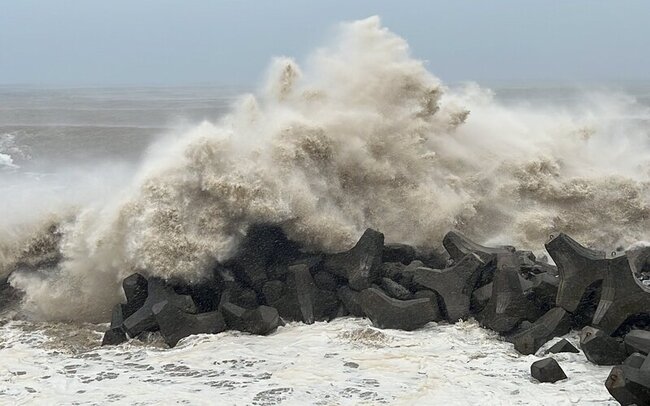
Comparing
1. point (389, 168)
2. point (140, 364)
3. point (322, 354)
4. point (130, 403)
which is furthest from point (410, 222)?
point (130, 403)

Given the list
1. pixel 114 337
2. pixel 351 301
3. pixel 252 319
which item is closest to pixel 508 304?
pixel 351 301

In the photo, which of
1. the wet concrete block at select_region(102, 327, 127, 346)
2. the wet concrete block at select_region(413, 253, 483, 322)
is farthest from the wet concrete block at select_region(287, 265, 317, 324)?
the wet concrete block at select_region(102, 327, 127, 346)

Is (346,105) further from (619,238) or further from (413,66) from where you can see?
(619,238)

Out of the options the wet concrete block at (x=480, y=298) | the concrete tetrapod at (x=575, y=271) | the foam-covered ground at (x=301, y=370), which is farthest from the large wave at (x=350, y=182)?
the concrete tetrapod at (x=575, y=271)

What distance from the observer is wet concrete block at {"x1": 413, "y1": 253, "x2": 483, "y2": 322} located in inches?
344

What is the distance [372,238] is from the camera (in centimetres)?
962

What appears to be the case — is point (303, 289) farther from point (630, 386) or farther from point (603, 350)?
point (630, 386)

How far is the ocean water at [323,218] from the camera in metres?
7.14

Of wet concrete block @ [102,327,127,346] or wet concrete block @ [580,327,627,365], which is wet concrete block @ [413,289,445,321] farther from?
wet concrete block @ [102,327,127,346]

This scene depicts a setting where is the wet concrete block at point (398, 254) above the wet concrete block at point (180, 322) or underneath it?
above

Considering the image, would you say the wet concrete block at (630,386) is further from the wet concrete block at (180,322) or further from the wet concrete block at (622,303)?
the wet concrete block at (180,322)

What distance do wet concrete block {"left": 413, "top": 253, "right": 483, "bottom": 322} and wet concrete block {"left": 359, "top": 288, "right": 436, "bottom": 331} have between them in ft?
0.91

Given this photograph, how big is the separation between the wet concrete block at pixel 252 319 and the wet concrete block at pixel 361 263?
121cm

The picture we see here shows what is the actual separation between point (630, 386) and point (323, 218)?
5.68 m
